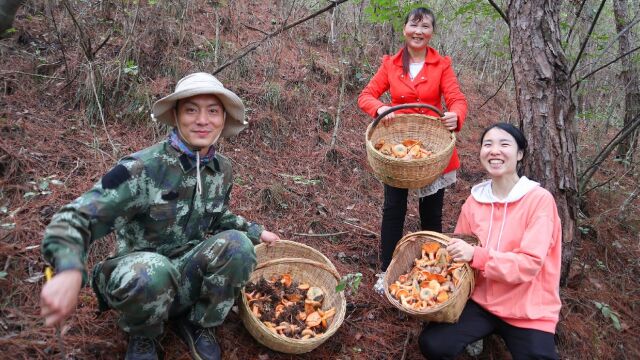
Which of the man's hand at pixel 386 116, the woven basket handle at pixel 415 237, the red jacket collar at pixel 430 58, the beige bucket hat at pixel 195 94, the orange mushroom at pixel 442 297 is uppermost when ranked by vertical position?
the red jacket collar at pixel 430 58

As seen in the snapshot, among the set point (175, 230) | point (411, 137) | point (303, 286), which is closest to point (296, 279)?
point (303, 286)

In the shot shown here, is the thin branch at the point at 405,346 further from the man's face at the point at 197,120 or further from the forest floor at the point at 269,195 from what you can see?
the man's face at the point at 197,120

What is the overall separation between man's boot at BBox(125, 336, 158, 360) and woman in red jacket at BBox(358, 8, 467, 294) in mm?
1775

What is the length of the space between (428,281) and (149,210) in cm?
179

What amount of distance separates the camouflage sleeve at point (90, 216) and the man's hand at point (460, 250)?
5.90 ft

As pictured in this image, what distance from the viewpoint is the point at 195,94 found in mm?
2324

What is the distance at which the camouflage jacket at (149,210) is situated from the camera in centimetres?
186

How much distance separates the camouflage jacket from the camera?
1.86 m

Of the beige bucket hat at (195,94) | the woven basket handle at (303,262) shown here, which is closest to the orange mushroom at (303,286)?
the woven basket handle at (303,262)

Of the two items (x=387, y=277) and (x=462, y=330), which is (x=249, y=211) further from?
(x=462, y=330)

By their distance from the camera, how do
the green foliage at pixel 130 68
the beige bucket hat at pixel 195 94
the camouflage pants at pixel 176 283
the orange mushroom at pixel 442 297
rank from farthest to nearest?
the green foliage at pixel 130 68 < the orange mushroom at pixel 442 297 < the beige bucket hat at pixel 195 94 < the camouflage pants at pixel 176 283

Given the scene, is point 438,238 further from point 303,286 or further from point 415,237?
point 303,286

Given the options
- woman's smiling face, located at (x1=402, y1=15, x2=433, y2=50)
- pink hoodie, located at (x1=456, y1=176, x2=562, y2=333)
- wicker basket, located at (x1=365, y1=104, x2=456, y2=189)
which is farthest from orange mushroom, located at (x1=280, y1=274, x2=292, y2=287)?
woman's smiling face, located at (x1=402, y1=15, x2=433, y2=50)

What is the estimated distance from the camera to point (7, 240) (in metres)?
2.94
